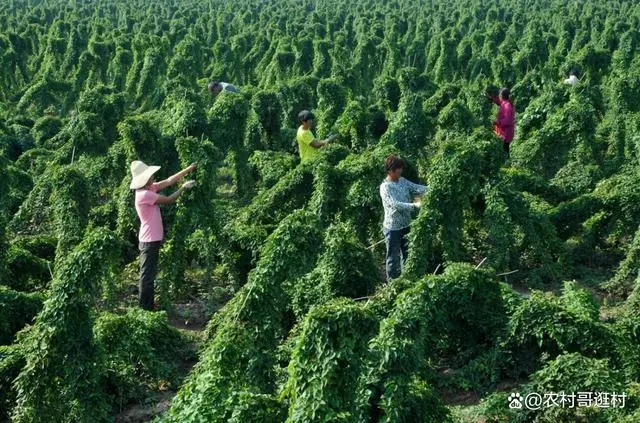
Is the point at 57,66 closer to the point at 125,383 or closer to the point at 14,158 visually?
the point at 14,158

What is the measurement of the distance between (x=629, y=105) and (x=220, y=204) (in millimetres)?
8289

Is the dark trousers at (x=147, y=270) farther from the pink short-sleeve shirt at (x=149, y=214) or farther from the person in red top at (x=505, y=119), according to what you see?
the person in red top at (x=505, y=119)

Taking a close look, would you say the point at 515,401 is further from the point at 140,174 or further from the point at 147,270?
the point at 140,174

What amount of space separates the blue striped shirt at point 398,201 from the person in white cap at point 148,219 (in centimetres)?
233

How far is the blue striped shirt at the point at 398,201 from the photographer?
9445 mm

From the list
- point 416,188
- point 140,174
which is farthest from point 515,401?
point 140,174

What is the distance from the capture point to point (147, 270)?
9.81 m

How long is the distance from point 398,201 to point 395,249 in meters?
0.62

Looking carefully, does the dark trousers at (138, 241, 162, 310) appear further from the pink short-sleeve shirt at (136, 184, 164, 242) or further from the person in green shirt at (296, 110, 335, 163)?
the person in green shirt at (296, 110, 335, 163)

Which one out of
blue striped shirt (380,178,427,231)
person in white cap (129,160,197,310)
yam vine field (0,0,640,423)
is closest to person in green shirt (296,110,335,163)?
yam vine field (0,0,640,423)

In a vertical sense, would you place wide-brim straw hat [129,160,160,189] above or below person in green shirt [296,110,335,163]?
below

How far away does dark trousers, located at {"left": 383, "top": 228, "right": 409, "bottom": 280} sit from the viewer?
9.67 meters

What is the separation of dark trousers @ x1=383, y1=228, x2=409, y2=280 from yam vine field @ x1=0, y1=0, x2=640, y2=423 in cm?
36

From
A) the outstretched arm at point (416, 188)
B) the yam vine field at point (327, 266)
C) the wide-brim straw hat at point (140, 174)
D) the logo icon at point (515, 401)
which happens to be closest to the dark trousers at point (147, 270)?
the yam vine field at point (327, 266)
